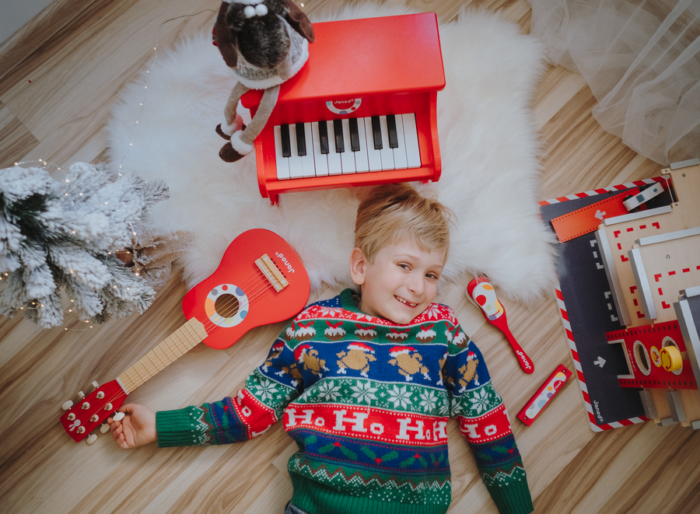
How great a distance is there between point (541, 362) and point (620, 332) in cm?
24

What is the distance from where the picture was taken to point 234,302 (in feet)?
4.37

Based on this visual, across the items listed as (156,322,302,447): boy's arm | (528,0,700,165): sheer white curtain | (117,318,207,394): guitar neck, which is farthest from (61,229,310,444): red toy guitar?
(528,0,700,165): sheer white curtain

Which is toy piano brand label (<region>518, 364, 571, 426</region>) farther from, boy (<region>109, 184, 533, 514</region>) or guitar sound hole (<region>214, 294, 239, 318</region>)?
guitar sound hole (<region>214, 294, 239, 318</region>)

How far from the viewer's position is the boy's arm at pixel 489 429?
123cm

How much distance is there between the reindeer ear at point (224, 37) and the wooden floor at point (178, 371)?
2.11 ft

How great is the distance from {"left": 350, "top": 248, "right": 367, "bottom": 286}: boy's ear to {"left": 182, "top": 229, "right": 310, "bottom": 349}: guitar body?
151 mm

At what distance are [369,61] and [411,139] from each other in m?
0.22

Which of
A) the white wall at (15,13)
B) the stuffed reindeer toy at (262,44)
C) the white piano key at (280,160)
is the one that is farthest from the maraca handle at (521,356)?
the white wall at (15,13)

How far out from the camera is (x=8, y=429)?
130cm

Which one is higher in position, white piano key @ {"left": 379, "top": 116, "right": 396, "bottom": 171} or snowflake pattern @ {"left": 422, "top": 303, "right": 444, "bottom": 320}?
white piano key @ {"left": 379, "top": 116, "right": 396, "bottom": 171}

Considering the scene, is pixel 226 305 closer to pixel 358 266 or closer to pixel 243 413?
pixel 243 413

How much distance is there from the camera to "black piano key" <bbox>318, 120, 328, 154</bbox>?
1.15m

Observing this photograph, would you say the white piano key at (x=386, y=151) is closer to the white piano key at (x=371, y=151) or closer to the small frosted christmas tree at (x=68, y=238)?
the white piano key at (x=371, y=151)

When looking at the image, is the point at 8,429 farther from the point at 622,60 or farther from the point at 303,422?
the point at 622,60
